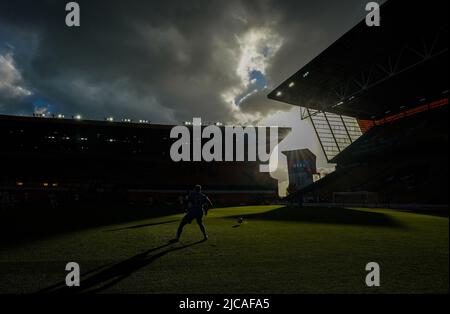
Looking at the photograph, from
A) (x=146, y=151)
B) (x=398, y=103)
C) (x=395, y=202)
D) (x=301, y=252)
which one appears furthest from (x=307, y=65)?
(x=146, y=151)

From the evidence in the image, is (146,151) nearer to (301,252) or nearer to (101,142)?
(101,142)

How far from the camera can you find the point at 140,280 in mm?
4766

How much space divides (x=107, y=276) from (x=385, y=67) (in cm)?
3225

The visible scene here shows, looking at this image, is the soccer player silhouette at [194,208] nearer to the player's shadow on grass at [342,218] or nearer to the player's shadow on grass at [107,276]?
the player's shadow on grass at [107,276]

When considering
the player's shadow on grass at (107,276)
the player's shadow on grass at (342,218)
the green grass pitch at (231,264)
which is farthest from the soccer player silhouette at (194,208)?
the player's shadow on grass at (342,218)

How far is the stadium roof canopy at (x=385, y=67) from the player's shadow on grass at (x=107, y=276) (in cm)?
2313

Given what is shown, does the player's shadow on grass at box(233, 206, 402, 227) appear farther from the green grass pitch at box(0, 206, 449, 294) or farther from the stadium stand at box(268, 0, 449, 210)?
the stadium stand at box(268, 0, 449, 210)

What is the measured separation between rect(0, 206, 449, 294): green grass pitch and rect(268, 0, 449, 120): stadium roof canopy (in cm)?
1864

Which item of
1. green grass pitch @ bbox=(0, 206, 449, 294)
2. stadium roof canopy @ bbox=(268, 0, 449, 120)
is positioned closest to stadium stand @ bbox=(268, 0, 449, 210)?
stadium roof canopy @ bbox=(268, 0, 449, 120)

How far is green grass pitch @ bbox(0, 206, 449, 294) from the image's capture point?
4.46 m

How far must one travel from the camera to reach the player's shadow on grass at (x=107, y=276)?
4312mm

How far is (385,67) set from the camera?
2802cm

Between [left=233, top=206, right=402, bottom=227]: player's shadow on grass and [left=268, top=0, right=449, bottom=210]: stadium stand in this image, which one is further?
[left=268, top=0, right=449, bottom=210]: stadium stand

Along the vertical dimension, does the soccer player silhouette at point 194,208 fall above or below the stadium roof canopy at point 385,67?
below
